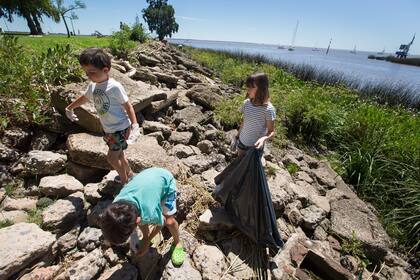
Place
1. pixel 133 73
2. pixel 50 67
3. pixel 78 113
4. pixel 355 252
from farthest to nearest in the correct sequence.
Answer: pixel 133 73, pixel 50 67, pixel 78 113, pixel 355 252

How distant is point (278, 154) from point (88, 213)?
12.1 feet

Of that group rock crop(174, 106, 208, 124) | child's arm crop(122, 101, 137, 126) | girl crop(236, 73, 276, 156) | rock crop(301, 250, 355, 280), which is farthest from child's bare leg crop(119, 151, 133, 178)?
rock crop(174, 106, 208, 124)

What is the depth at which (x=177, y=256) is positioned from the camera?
243 centimetres

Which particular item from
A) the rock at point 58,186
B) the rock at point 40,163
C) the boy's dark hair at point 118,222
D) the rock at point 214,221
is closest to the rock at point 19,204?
the rock at point 58,186

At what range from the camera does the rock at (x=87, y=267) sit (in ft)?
6.94

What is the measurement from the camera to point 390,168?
496 centimetres

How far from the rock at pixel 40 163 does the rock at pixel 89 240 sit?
3.44ft

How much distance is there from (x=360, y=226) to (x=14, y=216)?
4.29 metres

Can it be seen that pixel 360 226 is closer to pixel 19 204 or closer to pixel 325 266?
pixel 325 266

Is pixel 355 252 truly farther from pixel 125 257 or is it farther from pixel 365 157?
pixel 125 257

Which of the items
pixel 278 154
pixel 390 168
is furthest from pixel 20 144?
pixel 390 168

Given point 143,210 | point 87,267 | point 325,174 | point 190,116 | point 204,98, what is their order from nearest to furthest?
point 143,210, point 87,267, point 325,174, point 190,116, point 204,98

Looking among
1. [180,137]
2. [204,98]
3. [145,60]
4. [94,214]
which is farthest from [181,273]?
[145,60]

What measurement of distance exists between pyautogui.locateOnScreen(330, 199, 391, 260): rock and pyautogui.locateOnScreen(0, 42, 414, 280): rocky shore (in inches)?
0.6
